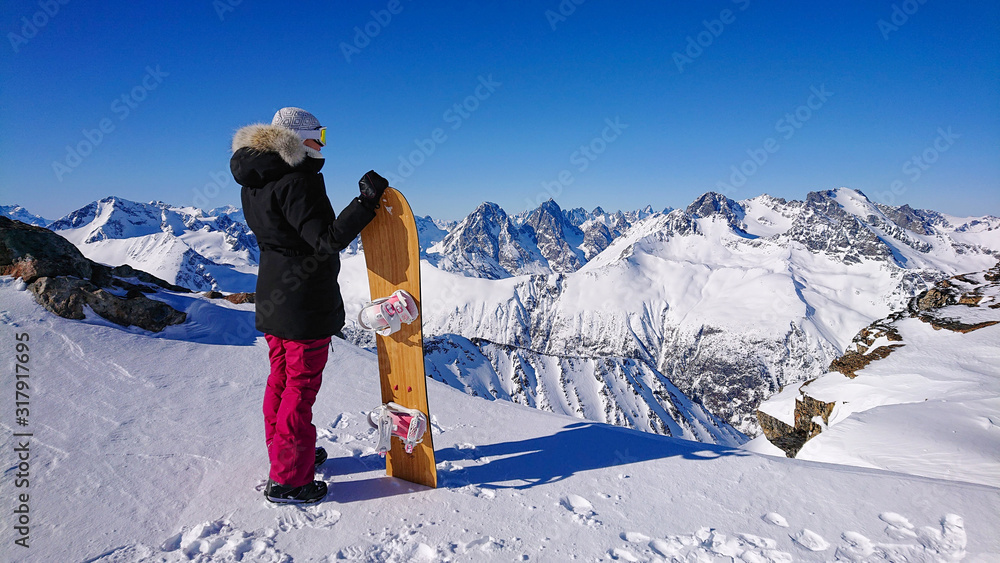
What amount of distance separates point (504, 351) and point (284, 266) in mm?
142751

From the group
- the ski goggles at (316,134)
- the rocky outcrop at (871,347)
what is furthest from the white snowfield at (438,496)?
the rocky outcrop at (871,347)

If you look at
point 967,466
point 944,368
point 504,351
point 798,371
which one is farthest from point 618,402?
point 967,466

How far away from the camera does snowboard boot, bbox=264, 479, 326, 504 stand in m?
3.72

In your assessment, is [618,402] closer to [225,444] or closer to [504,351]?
[504,351]

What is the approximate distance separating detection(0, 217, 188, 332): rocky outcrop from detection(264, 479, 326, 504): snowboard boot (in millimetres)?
6117

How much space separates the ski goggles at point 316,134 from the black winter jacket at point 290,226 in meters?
0.11

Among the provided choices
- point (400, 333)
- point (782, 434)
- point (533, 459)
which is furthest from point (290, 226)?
point (782, 434)

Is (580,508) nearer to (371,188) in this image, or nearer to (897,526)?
(897,526)

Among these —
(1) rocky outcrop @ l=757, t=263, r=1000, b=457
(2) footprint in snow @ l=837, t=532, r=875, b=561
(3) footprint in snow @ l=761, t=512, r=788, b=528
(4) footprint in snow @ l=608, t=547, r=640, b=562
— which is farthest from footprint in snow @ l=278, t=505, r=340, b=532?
(1) rocky outcrop @ l=757, t=263, r=1000, b=457

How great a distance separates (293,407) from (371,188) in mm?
2075

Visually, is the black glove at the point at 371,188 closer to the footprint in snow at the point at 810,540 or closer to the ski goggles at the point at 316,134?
the ski goggles at the point at 316,134

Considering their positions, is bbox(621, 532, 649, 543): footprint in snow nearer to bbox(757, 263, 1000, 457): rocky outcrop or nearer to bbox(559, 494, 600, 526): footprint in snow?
bbox(559, 494, 600, 526): footprint in snow

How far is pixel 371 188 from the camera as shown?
3559 millimetres

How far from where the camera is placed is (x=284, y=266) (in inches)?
150
